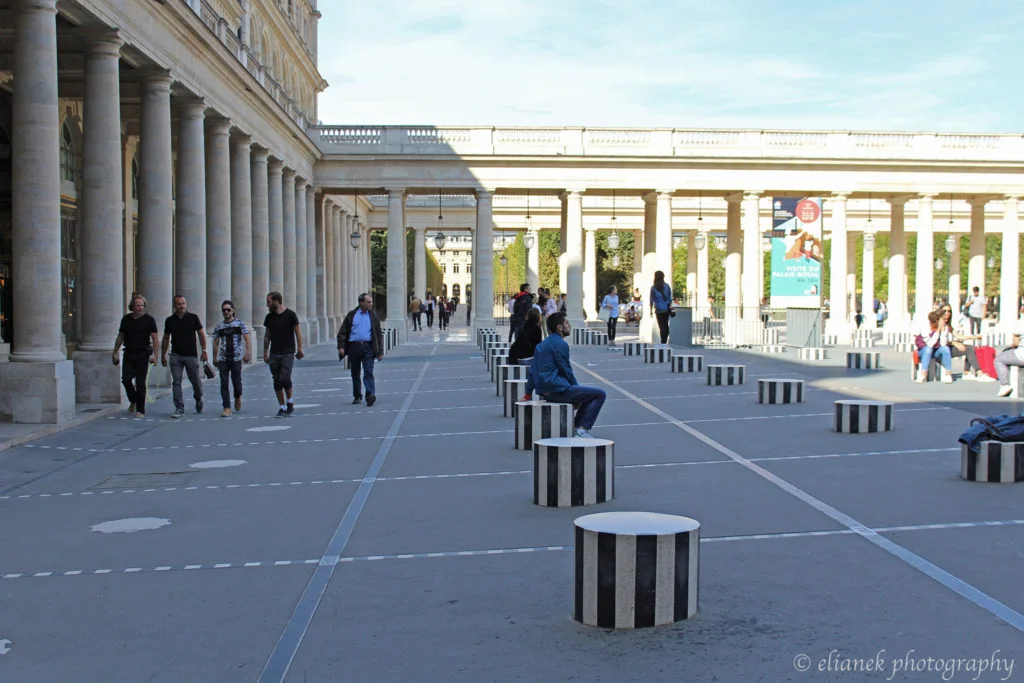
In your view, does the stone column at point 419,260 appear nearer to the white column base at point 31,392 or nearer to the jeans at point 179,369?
the jeans at point 179,369

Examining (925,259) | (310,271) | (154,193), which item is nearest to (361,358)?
(154,193)

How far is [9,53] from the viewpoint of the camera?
20.7 m

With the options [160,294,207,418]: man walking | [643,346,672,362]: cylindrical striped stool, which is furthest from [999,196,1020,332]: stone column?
[160,294,207,418]: man walking

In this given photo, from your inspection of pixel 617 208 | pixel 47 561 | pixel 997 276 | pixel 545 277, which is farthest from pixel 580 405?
pixel 997 276

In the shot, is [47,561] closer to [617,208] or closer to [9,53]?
[9,53]

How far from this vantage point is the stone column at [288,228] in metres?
37.2

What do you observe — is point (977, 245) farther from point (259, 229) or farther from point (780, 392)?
point (780, 392)

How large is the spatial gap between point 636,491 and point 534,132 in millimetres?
36159

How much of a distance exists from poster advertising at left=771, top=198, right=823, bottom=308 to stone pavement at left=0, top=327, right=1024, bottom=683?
18914 millimetres

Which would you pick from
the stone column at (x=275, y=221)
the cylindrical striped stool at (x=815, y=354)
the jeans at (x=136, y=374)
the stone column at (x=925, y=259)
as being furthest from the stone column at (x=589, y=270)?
the jeans at (x=136, y=374)

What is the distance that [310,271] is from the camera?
4209 centimetres

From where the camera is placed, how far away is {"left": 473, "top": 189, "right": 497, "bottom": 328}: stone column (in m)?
44.6

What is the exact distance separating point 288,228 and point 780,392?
78.5 feet

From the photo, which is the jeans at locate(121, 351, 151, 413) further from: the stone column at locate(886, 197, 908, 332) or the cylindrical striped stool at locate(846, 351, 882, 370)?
the stone column at locate(886, 197, 908, 332)
